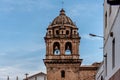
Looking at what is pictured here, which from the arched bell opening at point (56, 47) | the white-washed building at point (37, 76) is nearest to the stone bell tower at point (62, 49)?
the arched bell opening at point (56, 47)

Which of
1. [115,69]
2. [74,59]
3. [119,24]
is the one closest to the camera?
[119,24]

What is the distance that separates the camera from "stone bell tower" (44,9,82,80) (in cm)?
6956

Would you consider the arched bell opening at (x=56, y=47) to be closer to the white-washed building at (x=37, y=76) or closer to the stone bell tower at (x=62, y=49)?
the stone bell tower at (x=62, y=49)

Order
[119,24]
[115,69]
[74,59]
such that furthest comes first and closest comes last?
[74,59] < [115,69] < [119,24]

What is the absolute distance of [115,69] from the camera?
19.1 m

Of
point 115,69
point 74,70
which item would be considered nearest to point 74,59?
point 74,70

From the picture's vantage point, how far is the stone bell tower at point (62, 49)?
228 ft

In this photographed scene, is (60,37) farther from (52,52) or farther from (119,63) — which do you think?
(119,63)

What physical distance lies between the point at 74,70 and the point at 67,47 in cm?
412

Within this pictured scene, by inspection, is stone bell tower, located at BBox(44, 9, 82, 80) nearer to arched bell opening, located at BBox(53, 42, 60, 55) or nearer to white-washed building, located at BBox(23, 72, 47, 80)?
arched bell opening, located at BBox(53, 42, 60, 55)

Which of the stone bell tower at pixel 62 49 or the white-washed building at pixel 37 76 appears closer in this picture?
the stone bell tower at pixel 62 49

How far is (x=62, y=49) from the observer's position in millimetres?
70375

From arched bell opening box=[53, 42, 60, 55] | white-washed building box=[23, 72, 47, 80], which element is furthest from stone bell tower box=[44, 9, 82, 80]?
white-washed building box=[23, 72, 47, 80]

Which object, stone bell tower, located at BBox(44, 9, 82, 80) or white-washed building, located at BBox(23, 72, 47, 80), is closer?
stone bell tower, located at BBox(44, 9, 82, 80)
